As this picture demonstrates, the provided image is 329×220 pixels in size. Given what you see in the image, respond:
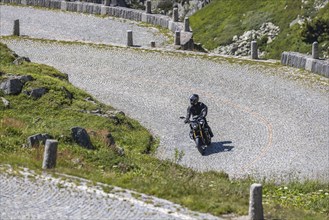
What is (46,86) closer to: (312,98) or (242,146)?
(242,146)

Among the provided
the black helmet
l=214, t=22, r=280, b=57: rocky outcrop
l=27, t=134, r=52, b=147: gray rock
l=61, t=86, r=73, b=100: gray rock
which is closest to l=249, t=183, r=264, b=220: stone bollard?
l=27, t=134, r=52, b=147: gray rock

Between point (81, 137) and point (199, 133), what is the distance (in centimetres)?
498

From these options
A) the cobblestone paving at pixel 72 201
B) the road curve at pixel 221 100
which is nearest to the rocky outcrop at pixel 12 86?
the road curve at pixel 221 100

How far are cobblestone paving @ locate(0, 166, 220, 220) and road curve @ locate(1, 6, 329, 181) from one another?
7.27m

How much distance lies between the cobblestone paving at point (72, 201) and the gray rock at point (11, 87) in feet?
30.8

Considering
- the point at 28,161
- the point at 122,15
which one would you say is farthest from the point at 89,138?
the point at 122,15

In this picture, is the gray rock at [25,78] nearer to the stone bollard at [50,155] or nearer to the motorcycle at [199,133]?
the motorcycle at [199,133]

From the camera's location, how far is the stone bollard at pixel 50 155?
56.7 feet

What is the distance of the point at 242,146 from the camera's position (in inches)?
1006

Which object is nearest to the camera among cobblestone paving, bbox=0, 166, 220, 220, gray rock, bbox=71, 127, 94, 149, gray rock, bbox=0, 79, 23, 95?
cobblestone paving, bbox=0, 166, 220, 220

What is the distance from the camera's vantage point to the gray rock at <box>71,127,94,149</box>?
69.8 ft

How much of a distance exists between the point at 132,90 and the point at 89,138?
11.2m

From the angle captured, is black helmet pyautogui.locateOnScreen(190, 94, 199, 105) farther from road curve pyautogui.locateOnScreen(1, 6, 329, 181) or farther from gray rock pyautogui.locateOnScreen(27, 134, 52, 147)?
gray rock pyautogui.locateOnScreen(27, 134, 52, 147)

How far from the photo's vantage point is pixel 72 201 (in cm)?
1555
